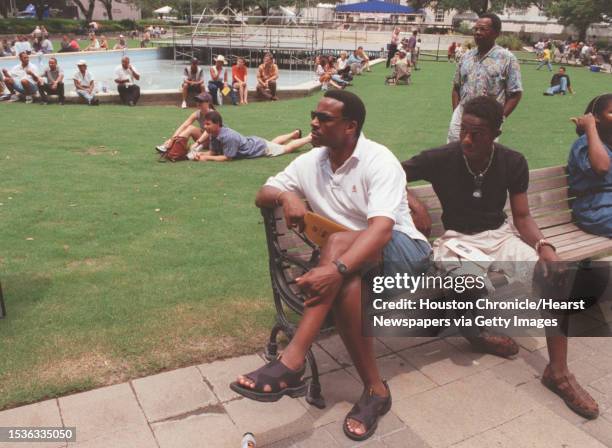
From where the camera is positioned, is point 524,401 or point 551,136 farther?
point 551,136

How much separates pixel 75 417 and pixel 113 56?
34.1 meters

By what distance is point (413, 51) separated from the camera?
101 feet

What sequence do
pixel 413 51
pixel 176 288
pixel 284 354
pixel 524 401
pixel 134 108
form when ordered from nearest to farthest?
pixel 284 354 < pixel 524 401 < pixel 176 288 < pixel 134 108 < pixel 413 51

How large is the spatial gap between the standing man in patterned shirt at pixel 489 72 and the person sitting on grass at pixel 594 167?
117 cm

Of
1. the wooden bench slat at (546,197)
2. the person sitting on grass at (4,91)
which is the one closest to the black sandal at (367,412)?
the wooden bench slat at (546,197)

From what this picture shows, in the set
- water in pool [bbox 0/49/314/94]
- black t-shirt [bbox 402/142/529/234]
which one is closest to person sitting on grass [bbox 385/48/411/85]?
water in pool [bbox 0/49/314/94]

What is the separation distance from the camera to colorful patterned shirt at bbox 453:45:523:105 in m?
5.41

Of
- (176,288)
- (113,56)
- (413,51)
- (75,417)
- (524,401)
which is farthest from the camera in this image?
(113,56)

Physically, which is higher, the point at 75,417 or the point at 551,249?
the point at 551,249

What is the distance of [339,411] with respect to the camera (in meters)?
2.98

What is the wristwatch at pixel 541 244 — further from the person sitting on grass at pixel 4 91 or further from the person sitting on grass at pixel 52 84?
the person sitting on grass at pixel 4 91

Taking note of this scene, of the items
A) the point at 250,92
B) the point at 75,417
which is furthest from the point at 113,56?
the point at 75,417

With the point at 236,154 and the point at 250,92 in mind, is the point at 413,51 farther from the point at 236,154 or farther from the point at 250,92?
the point at 236,154

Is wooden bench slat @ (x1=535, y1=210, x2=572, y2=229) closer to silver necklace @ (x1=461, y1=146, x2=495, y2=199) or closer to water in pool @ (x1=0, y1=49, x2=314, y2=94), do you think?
silver necklace @ (x1=461, y1=146, x2=495, y2=199)
